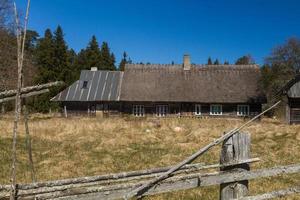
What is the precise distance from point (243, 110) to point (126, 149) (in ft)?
73.7

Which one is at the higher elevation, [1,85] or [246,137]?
[1,85]

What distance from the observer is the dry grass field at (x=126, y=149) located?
393 inches

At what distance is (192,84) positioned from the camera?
36.0 meters

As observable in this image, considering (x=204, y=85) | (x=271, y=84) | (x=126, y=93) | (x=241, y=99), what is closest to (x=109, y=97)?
(x=126, y=93)

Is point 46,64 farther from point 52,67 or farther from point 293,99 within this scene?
point 293,99

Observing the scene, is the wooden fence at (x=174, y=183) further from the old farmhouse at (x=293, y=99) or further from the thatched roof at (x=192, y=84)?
the thatched roof at (x=192, y=84)

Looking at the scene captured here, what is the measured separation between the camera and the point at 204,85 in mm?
35906

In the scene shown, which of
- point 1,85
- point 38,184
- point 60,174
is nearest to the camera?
point 38,184

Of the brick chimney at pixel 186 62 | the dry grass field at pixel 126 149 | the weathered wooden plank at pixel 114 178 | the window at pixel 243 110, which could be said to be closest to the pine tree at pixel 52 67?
the brick chimney at pixel 186 62

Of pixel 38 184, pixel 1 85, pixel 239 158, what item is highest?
pixel 1 85

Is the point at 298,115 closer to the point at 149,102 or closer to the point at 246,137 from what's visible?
the point at 149,102

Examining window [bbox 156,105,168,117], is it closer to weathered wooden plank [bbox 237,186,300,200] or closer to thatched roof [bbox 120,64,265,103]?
thatched roof [bbox 120,64,265,103]

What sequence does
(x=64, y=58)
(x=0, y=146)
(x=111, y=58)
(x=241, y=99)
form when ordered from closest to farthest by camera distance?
(x=0, y=146)
(x=241, y=99)
(x=64, y=58)
(x=111, y=58)

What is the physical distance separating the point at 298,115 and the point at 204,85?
31.9ft
